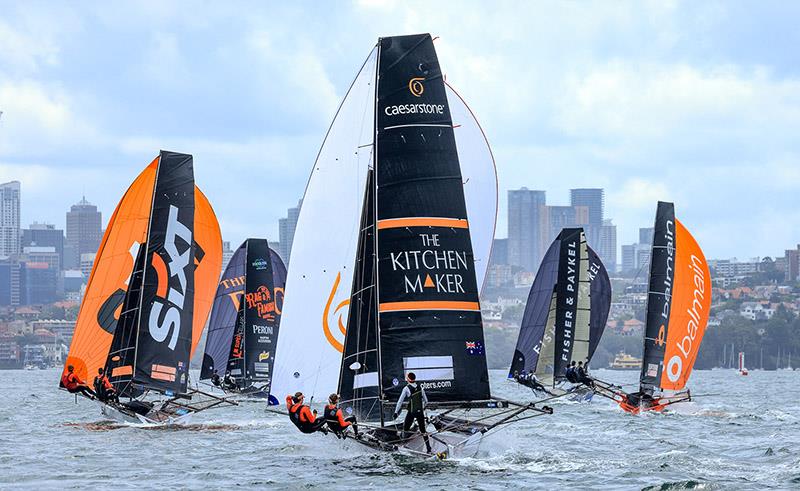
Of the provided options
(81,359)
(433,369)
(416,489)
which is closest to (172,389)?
(81,359)

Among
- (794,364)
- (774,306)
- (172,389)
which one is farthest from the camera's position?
(774,306)

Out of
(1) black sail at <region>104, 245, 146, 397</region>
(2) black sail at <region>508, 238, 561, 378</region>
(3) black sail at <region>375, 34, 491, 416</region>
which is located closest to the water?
(1) black sail at <region>104, 245, 146, 397</region>

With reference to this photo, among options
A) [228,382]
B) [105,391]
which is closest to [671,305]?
[228,382]

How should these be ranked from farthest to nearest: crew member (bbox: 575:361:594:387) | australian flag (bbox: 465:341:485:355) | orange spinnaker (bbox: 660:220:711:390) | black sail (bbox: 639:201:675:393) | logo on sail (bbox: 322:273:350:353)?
orange spinnaker (bbox: 660:220:711:390)
black sail (bbox: 639:201:675:393)
crew member (bbox: 575:361:594:387)
logo on sail (bbox: 322:273:350:353)
australian flag (bbox: 465:341:485:355)

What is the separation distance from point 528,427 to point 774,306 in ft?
Answer: 461

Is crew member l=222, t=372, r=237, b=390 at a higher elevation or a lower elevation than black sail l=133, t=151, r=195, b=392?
lower

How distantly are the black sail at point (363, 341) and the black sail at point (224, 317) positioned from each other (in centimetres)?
2028

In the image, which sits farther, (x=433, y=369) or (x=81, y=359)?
(x=81, y=359)

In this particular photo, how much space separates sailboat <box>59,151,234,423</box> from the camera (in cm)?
3038

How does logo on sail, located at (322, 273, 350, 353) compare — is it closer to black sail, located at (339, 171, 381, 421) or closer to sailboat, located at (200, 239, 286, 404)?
black sail, located at (339, 171, 381, 421)

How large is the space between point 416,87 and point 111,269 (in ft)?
38.8

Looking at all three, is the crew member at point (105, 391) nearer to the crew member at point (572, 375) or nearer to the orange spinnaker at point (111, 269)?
the orange spinnaker at point (111, 269)

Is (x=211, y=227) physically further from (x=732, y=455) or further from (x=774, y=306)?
(x=774, y=306)

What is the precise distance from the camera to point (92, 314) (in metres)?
31.7
